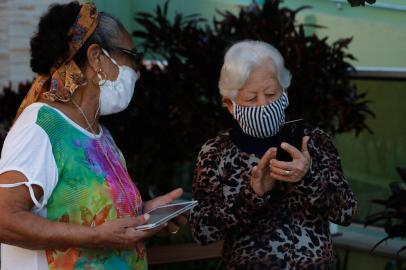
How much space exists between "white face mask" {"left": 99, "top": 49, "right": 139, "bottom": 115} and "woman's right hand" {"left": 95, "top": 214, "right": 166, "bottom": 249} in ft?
1.53

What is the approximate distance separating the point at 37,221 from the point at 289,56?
231 centimetres

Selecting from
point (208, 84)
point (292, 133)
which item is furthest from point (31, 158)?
point (208, 84)

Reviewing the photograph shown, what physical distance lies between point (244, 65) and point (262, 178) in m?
0.46

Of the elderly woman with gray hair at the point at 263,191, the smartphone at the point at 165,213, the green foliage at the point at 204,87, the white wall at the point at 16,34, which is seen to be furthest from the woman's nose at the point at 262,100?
the white wall at the point at 16,34

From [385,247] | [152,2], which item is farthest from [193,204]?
[152,2]

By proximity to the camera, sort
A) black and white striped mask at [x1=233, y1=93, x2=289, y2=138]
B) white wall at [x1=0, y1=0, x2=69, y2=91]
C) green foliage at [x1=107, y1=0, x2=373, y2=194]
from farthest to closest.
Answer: white wall at [x1=0, y1=0, x2=69, y2=91] → green foliage at [x1=107, y1=0, x2=373, y2=194] → black and white striped mask at [x1=233, y1=93, x2=289, y2=138]

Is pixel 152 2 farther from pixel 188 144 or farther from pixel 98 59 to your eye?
pixel 98 59

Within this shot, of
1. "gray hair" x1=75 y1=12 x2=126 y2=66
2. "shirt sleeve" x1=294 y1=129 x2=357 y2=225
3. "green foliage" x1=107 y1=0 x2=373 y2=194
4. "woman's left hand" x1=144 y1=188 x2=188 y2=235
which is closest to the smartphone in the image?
"woman's left hand" x1=144 y1=188 x2=188 y2=235

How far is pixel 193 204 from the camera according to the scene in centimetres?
296

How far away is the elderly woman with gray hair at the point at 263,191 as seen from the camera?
3037 millimetres

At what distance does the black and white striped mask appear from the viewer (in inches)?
119

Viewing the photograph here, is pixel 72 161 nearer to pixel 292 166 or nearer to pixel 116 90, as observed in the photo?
pixel 116 90

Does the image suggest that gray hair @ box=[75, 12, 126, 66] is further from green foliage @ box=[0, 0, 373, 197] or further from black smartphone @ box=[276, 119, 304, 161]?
green foliage @ box=[0, 0, 373, 197]

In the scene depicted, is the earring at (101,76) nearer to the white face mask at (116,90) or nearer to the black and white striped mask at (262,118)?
the white face mask at (116,90)
